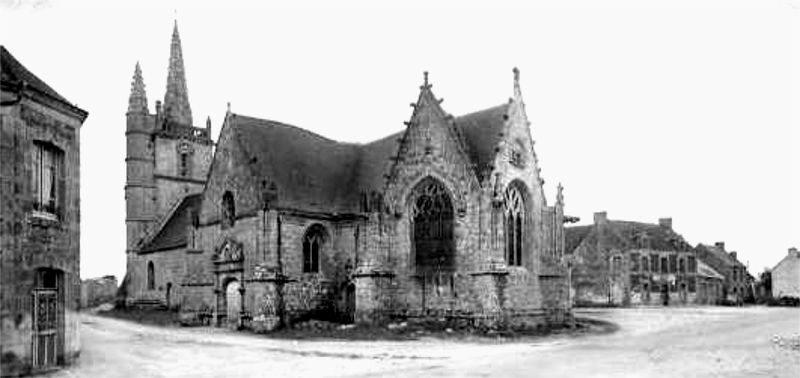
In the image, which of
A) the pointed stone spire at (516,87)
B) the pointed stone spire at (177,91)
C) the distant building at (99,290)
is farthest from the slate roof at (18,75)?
the distant building at (99,290)

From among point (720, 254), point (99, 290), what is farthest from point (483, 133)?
point (720, 254)

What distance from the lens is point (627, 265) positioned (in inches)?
2591

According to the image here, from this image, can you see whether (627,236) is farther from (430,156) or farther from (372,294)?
(372,294)

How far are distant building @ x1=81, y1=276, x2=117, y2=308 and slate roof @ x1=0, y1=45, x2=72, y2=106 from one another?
1934 inches

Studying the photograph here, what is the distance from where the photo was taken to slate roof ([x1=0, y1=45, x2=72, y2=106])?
51.4 feet

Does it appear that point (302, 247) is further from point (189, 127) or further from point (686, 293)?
point (686, 293)

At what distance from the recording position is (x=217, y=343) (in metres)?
25.2

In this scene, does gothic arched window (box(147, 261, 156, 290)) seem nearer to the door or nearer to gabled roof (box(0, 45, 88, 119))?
gabled roof (box(0, 45, 88, 119))

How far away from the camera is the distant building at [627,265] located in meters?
65.2

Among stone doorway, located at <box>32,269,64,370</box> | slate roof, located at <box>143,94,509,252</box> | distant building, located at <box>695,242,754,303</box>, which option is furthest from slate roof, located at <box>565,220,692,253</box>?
stone doorway, located at <box>32,269,64,370</box>

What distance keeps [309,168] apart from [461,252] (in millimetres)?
9183

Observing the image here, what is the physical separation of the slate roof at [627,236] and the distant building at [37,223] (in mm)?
54072

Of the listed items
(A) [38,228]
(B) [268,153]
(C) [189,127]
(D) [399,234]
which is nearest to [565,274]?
(D) [399,234]

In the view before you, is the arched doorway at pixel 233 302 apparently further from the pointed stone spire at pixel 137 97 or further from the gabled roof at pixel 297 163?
the pointed stone spire at pixel 137 97
